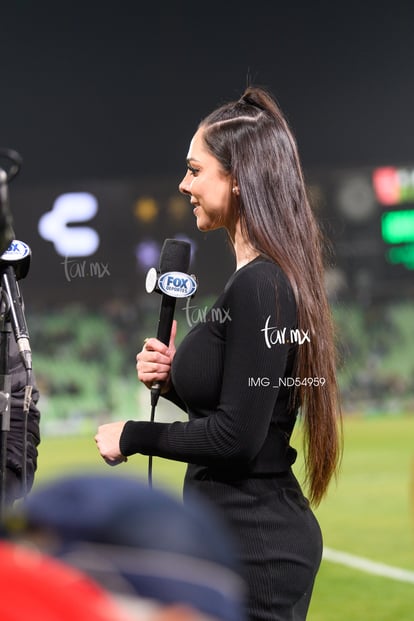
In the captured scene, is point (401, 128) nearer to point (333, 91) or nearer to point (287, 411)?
point (333, 91)

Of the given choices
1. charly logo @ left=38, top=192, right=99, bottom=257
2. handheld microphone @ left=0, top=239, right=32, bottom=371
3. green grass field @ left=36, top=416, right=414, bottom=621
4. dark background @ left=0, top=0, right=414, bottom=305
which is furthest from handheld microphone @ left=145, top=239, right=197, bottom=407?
dark background @ left=0, top=0, right=414, bottom=305

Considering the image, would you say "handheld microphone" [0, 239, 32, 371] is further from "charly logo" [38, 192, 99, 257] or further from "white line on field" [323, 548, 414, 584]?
"white line on field" [323, 548, 414, 584]

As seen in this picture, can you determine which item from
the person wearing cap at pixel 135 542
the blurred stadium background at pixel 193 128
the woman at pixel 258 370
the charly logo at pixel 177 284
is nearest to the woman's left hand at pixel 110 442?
the woman at pixel 258 370

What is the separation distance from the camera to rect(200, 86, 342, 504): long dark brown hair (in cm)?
153

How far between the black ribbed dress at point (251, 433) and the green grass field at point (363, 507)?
149 mm

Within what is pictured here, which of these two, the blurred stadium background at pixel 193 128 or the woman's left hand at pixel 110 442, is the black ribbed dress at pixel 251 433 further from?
the blurred stadium background at pixel 193 128

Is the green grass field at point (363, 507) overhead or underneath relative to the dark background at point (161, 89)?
underneath

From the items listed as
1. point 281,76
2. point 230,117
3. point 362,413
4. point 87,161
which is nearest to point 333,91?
point 281,76

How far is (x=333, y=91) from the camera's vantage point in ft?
32.8

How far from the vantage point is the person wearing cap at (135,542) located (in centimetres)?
43

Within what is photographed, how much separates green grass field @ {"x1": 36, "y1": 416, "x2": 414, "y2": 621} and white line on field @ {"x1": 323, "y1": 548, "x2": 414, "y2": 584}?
72 millimetres

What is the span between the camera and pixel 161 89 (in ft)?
33.0

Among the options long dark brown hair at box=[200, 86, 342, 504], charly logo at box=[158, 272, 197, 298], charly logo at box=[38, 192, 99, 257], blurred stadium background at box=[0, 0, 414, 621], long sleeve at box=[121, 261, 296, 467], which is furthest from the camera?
blurred stadium background at box=[0, 0, 414, 621]

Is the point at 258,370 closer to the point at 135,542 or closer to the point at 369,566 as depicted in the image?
the point at 135,542
